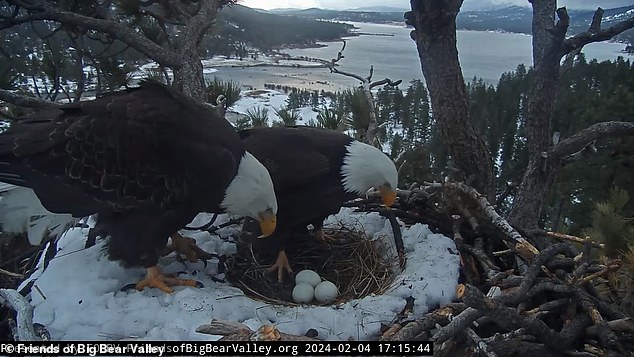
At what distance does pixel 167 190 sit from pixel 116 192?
0.23 m

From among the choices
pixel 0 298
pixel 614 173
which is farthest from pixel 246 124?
pixel 614 173

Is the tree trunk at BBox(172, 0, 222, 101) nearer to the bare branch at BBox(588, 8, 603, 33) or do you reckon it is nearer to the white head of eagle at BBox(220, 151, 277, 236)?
the white head of eagle at BBox(220, 151, 277, 236)

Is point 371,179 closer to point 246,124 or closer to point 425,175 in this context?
point 246,124

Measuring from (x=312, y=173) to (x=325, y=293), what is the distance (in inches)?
25.2

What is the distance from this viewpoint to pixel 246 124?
4.30 metres

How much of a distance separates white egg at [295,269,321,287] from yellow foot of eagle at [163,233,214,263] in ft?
1.77

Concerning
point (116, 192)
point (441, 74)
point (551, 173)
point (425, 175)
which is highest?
point (441, 74)

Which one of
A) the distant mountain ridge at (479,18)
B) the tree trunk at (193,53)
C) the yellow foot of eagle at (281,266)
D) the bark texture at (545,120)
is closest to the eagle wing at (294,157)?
the yellow foot of eagle at (281,266)

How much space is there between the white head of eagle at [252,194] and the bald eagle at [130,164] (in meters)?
A: 0.01

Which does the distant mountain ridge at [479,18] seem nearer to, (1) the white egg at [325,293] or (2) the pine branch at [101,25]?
(2) the pine branch at [101,25]

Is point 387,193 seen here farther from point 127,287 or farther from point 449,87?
point 127,287

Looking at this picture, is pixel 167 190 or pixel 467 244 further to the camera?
pixel 467 244

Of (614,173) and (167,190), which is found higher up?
(167,190)

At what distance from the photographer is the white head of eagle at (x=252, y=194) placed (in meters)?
2.35
